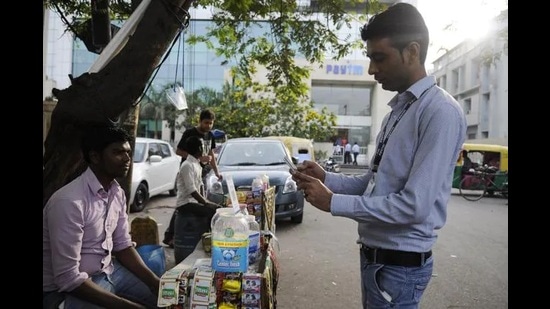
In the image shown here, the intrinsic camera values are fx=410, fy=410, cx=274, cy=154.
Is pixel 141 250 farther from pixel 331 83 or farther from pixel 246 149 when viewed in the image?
pixel 331 83

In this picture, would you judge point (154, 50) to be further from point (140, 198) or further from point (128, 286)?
point (140, 198)

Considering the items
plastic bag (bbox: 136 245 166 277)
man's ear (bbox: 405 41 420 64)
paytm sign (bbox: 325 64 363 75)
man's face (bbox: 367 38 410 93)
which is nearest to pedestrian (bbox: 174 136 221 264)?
plastic bag (bbox: 136 245 166 277)

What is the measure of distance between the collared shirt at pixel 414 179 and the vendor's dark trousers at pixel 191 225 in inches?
128

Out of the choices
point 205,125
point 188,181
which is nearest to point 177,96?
point 205,125

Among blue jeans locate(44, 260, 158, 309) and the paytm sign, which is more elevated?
the paytm sign

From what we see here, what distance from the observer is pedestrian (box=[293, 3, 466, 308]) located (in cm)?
155

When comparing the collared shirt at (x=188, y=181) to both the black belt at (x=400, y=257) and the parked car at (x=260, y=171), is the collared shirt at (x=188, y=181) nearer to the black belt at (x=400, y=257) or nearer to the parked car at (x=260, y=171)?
the parked car at (x=260, y=171)

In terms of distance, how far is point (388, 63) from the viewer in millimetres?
1732

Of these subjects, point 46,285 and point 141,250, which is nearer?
point 46,285

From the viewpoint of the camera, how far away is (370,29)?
1738 mm

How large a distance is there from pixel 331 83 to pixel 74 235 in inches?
1351

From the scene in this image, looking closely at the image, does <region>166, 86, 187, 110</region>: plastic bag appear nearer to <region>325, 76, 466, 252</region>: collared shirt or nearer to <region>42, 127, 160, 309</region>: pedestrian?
<region>42, 127, 160, 309</region>: pedestrian

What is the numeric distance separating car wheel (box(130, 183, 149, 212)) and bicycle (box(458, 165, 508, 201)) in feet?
31.5
